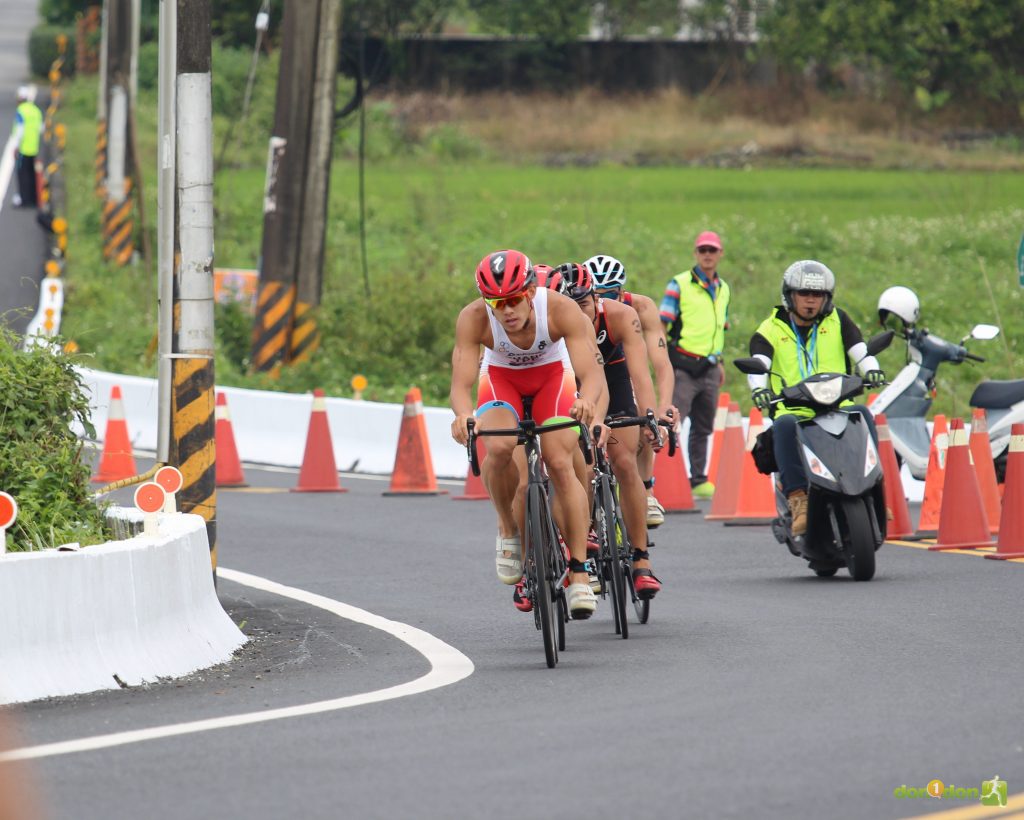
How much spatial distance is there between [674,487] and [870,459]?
4.90 metres

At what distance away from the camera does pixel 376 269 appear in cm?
3653

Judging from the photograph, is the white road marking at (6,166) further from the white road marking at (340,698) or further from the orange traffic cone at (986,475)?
the white road marking at (340,698)

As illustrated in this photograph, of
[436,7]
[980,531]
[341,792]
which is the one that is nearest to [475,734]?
[341,792]

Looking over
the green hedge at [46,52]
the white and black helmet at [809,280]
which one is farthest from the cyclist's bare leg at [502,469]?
the green hedge at [46,52]

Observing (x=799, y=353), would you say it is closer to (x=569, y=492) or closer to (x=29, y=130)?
(x=569, y=492)

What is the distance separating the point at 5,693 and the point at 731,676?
3091mm

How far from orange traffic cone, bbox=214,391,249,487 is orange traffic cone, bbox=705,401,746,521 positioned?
5178 millimetres

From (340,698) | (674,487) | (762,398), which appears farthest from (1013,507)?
(340,698)

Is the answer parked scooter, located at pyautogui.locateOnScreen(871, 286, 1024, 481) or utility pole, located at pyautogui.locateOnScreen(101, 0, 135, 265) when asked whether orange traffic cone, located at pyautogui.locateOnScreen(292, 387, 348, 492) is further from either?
utility pole, located at pyautogui.locateOnScreen(101, 0, 135, 265)

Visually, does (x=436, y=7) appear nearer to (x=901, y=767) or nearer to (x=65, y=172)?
(x=65, y=172)

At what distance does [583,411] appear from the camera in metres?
10.2

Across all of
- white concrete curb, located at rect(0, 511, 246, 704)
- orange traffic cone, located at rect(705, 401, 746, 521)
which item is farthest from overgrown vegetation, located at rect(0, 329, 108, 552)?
orange traffic cone, located at rect(705, 401, 746, 521)

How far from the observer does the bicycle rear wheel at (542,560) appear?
995cm

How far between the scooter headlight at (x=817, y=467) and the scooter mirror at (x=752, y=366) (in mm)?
572
